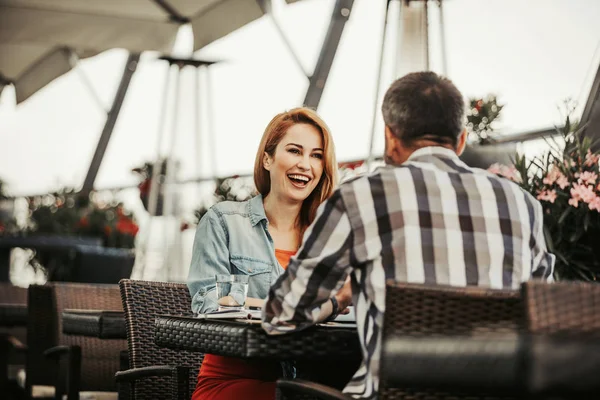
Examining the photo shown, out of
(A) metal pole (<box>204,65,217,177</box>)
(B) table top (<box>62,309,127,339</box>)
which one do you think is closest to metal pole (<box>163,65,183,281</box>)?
(A) metal pole (<box>204,65,217,177</box>)

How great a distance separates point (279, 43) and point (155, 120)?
11.2 ft

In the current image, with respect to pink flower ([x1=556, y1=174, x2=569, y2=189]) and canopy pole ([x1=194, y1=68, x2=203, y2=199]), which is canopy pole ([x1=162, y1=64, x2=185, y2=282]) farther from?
pink flower ([x1=556, y1=174, x2=569, y2=189])

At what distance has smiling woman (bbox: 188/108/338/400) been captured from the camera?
6.96 feet

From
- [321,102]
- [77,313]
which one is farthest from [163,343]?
[321,102]

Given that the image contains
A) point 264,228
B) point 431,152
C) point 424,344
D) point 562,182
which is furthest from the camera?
point 562,182

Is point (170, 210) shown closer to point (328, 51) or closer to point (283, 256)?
point (328, 51)

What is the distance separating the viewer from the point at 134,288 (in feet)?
7.98

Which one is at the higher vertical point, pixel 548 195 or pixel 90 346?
pixel 548 195

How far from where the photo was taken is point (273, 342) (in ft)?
5.37

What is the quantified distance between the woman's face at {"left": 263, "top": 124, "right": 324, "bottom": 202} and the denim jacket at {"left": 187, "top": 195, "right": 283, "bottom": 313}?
0.52 feet

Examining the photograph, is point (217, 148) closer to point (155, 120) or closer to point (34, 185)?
point (155, 120)

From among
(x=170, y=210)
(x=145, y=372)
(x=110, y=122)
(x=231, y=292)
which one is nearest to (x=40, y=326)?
(x=145, y=372)

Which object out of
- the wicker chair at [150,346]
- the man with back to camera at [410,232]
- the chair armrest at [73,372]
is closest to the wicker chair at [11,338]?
the chair armrest at [73,372]

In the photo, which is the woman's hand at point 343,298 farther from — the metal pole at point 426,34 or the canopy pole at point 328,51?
the canopy pole at point 328,51
